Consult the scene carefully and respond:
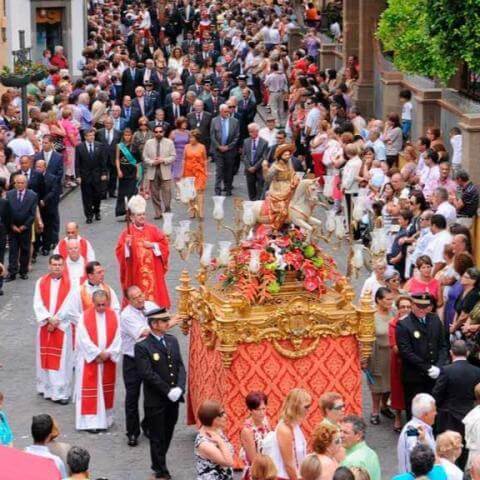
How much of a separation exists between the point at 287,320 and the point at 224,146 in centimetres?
1325

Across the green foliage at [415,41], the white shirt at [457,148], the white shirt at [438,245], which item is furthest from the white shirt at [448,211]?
the green foliage at [415,41]

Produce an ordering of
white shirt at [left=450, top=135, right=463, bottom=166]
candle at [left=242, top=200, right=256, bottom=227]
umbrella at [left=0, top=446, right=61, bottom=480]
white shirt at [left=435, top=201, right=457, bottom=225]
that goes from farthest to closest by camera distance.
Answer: white shirt at [left=450, top=135, right=463, bottom=166]
white shirt at [left=435, top=201, right=457, bottom=225]
candle at [left=242, top=200, right=256, bottom=227]
umbrella at [left=0, top=446, right=61, bottom=480]

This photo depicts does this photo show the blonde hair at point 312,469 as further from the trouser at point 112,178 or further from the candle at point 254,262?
the trouser at point 112,178

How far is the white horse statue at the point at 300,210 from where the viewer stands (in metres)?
17.2

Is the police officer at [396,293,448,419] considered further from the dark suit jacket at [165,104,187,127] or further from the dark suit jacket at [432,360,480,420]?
the dark suit jacket at [165,104,187,127]

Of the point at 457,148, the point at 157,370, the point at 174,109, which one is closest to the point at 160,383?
the point at 157,370

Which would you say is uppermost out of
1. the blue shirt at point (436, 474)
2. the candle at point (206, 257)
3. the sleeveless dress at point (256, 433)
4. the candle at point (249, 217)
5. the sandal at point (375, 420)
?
the candle at point (249, 217)

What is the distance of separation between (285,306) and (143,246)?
436cm

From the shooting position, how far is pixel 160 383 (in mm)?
16141

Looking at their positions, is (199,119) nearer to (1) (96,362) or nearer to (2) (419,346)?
(1) (96,362)

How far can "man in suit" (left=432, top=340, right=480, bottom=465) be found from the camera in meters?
15.7

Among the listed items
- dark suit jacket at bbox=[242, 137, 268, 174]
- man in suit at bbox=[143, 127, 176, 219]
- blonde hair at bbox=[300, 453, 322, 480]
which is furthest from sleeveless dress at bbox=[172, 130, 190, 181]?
blonde hair at bbox=[300, 453, 322, 480]

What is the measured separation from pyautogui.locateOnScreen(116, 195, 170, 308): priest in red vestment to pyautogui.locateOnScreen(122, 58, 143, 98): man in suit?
16.2 metres

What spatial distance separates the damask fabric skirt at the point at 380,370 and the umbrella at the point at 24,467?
6475 mm
